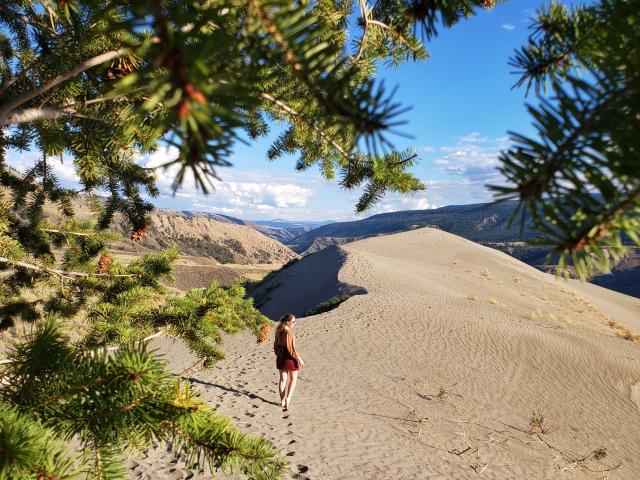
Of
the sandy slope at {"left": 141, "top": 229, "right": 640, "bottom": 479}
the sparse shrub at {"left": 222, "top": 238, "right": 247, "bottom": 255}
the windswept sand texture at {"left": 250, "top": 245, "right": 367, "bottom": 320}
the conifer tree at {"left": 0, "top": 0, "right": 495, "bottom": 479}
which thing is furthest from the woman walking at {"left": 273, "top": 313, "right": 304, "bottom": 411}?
the sparse shrub at {"left": 222, "top": 238, "right": 247, "bottom": 255}

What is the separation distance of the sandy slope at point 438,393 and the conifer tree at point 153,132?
385cm

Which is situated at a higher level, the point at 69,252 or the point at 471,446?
the point at 69,252

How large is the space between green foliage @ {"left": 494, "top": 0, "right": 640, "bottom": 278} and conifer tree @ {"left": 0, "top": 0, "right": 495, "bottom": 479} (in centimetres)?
29

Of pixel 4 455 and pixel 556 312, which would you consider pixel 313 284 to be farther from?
pixel 4 455

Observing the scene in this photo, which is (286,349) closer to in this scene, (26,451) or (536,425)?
(536,425)

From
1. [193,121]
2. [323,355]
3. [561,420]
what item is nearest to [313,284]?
[323,355]

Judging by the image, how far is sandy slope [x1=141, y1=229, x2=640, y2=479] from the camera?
6.10m

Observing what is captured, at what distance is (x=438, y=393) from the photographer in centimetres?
916

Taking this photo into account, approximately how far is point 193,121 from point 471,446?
7828 mm

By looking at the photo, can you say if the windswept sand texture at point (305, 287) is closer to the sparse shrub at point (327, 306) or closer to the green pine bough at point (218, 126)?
the sparse shrub at point (327, 306)

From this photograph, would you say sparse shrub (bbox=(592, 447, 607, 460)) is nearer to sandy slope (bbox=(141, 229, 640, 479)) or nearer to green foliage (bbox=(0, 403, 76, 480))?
sandy slope (bbox=(141, 229, 640, 479))

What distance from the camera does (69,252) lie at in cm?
419

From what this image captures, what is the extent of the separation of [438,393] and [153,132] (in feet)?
31.9

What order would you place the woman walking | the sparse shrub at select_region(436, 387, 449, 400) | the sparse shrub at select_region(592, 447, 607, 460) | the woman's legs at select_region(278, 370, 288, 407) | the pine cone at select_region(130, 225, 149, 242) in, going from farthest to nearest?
the sparse shrub at select_region(436, 387, 449, 400) → the woman's legs at select_region(278, 370, 288, 407) → the sparse shrub at select_region(592, 447, 607, 460) → the woman walking → the pine cone at select_region(130, 225, 149, 242)
